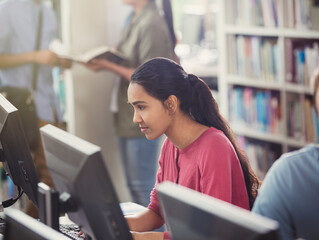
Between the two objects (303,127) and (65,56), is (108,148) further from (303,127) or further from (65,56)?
(303,127)

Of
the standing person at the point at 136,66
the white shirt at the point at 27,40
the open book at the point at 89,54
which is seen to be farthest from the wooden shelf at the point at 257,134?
the white shirt at the point at 27,40

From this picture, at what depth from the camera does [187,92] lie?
6.95ft

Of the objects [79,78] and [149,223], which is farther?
[79,78]

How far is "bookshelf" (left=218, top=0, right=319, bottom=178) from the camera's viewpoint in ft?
12.3

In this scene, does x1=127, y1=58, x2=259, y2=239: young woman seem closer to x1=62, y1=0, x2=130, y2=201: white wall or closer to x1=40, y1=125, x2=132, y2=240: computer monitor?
x1=40, y1=125, x2=132, y2=240: computer monitor

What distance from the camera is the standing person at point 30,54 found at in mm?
3570

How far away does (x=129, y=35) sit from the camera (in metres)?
3.56

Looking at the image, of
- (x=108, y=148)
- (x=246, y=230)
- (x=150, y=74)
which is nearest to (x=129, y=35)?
(x=108, y=148)

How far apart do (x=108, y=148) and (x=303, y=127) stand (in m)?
1.26

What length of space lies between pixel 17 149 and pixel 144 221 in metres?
0.54

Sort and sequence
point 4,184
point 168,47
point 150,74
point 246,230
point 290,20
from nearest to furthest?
1. point 246,230
2. point 150,74
3. point 168,47
4. point 290,20
5. point 4,184

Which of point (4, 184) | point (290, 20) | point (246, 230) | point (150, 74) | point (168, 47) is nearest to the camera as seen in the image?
point (246, 230)

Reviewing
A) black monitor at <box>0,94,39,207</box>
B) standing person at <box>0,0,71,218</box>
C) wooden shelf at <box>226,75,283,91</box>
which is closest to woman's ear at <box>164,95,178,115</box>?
black monitor at <box>0,94,39,207</box>

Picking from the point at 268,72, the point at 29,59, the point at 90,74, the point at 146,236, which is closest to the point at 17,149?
the point at 146,236
